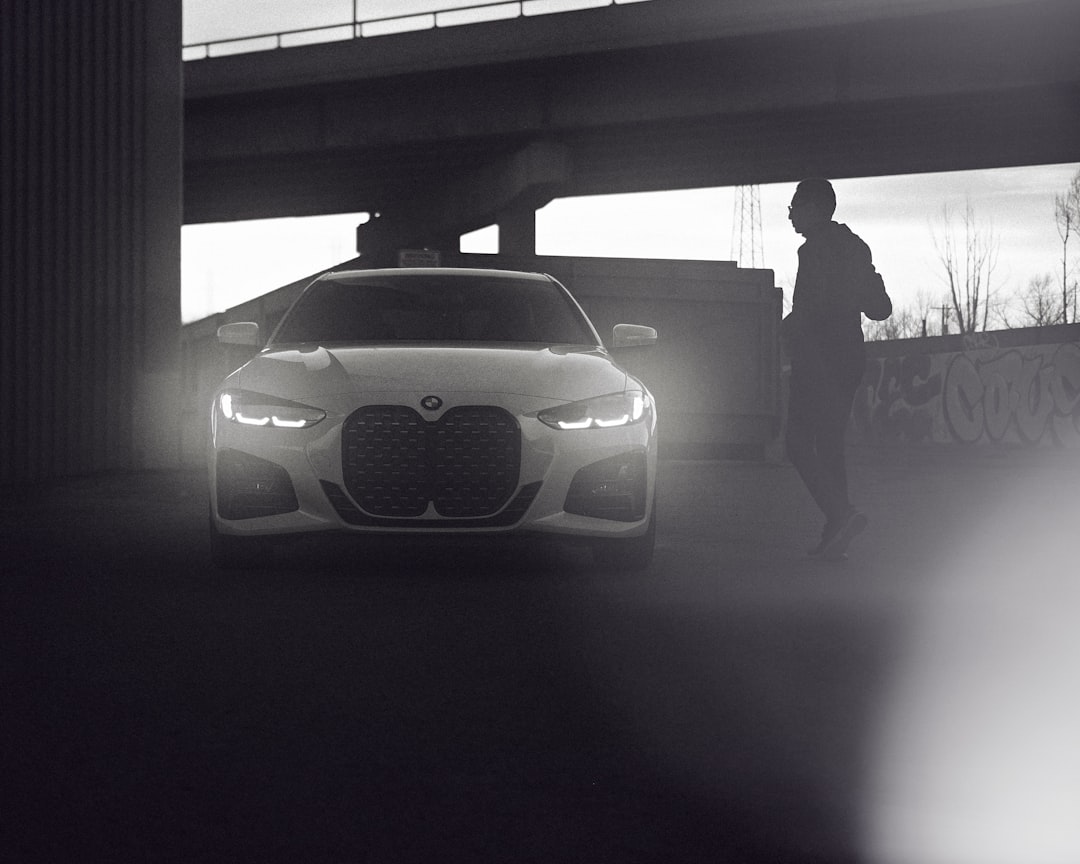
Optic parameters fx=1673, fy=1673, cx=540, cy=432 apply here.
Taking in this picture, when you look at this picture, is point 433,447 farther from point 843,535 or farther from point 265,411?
point 843,535

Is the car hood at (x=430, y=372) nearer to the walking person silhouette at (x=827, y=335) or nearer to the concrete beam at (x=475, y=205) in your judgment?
the walking person silhouette at (x=827, y=335)

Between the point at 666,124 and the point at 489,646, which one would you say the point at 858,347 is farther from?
the point at 666,124

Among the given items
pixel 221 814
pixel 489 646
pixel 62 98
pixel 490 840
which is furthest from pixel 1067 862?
pixel 62 98

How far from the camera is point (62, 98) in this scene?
17812 mm

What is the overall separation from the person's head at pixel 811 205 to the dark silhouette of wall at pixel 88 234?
10488 millimetres

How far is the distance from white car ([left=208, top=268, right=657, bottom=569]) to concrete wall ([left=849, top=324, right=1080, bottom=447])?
1080 inches

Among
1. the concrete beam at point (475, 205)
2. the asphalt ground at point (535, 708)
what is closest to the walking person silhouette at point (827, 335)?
the asphalt ground at point (535, 708)

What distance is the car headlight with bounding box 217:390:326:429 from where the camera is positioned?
7.56m

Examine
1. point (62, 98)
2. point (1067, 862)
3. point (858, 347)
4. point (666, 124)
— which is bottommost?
point (1067, 862)

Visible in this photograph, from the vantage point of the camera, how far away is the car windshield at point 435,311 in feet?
29.2

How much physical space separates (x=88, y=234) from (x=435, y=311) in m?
9.64

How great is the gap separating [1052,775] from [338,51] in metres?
35.5

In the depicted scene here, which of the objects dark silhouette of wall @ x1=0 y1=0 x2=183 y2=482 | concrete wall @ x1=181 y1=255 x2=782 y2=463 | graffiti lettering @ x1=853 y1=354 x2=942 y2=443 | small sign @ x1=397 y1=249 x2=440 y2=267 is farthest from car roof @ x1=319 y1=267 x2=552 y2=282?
graffiti lettering @ x1=853 y1=354 x2=942 y2=443

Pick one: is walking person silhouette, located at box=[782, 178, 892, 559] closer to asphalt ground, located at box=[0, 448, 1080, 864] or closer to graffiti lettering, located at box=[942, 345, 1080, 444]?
asphalt ground, located at box=[0, 448, 1080, 864]
